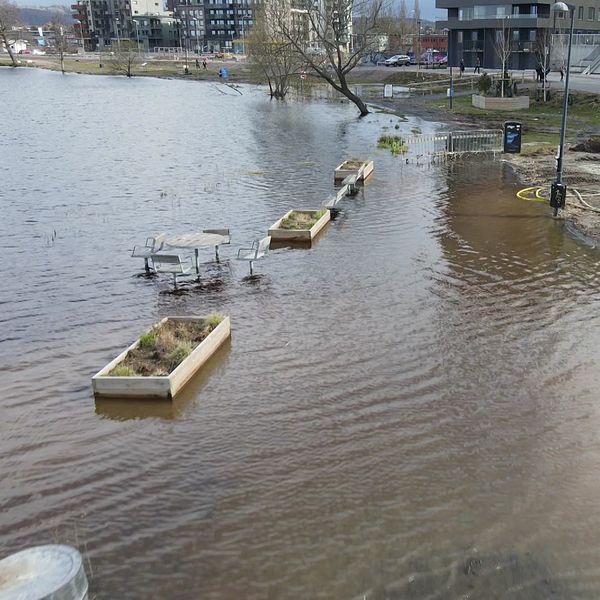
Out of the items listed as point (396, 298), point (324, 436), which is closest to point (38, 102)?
point (396, 298)

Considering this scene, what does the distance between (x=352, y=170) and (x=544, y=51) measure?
35.1 metres

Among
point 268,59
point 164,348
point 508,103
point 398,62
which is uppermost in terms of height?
point 268,59

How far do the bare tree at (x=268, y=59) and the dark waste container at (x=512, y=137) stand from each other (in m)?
38.8

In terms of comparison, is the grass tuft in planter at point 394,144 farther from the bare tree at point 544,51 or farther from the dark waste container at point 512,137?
the bare tree at point 544,51

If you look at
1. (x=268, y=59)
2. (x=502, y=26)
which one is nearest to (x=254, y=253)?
(x=268, y=59)

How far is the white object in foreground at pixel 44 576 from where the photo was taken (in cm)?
656

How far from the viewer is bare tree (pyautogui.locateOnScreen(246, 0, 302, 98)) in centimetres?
7119

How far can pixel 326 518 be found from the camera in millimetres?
8805

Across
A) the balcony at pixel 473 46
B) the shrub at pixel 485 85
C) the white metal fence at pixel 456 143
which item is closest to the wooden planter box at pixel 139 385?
the white metal fence at pixel 456 143

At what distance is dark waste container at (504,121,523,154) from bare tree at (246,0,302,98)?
38772 millimetres

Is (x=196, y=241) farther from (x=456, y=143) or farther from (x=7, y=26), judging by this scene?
(x=7, y=26)

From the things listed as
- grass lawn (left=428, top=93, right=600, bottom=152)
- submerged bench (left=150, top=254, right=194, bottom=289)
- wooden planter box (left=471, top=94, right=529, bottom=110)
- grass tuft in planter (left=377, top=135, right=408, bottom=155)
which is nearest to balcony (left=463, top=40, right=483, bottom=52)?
grass lawn (left=428, top=93, right=600, bottom=152)

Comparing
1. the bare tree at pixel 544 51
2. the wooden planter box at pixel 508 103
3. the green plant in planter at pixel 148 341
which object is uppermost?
the bare tree at pixel 544 51

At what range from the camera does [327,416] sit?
11.1m
